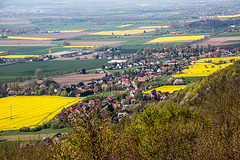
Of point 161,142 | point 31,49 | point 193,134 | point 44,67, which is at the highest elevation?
point 161,142

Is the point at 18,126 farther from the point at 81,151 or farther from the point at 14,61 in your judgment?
the point at 14,61

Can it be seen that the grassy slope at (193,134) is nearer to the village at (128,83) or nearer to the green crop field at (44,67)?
the village at (128,83)

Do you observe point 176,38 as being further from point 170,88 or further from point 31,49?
point 170,88

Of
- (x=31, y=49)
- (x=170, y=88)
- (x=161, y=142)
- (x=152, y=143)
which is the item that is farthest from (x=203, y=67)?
(x=31, y=49)

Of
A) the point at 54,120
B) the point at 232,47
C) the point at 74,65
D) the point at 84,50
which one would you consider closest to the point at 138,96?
the point at 54,120

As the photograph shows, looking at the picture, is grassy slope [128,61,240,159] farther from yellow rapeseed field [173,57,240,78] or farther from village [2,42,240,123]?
yellow rapeseed field [173,57,240,78]

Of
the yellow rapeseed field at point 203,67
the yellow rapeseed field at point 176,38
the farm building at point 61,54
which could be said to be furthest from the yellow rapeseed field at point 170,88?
the yellow rapeseed field at point 176,38

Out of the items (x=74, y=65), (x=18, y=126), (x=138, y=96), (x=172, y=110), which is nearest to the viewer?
(x=172, y=110)
